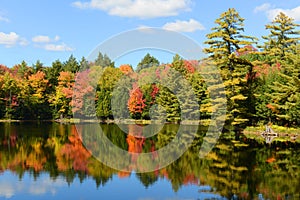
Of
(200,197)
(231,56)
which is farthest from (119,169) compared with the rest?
(231,56)

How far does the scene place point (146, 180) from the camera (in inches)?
544

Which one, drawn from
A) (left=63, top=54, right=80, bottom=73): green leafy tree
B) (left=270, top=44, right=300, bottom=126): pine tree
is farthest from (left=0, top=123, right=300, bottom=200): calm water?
(left=63, top=54, right=80, bottom=73): green leafy tree

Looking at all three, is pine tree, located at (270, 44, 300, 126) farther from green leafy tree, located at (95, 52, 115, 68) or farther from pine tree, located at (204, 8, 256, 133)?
green leafy tree, located at (95, 52, 115, 68)

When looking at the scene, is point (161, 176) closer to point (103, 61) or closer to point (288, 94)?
point (288, 94)

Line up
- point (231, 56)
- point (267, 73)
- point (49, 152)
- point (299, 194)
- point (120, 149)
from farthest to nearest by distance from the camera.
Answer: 1. point (267, 73)
2. point (231, 56)
3. point (120, 149)
4. point (49, 152)
5. point (299, 194)

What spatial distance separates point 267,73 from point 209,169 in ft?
63.4

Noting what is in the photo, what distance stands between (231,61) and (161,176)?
16.5m

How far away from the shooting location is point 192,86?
39.3m

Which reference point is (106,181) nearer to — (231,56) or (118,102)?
(231,56)

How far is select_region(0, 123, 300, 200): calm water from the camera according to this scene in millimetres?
11773

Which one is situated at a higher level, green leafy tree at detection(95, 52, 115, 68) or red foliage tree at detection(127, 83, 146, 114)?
green leafy tree at detection(95, 52, 115, 68)

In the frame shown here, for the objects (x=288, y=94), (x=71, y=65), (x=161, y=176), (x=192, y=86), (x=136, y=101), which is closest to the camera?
(x=161, y=176)

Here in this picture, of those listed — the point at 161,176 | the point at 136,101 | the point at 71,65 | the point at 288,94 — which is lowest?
the point at 161,176

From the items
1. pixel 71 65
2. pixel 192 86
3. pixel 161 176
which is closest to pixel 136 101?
pixel 192 86
